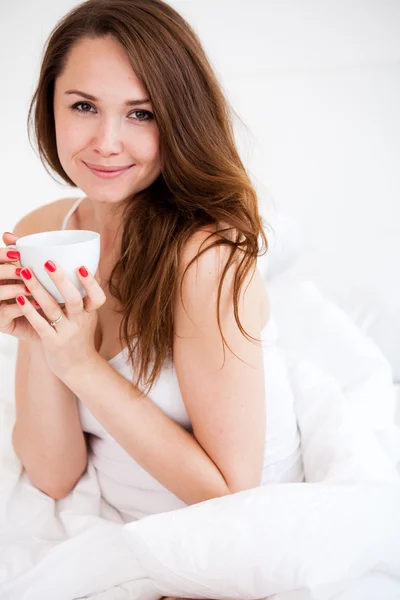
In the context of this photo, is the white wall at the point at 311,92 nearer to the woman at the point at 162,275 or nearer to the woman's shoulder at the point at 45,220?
the woman's shoulder at the point at 45,220

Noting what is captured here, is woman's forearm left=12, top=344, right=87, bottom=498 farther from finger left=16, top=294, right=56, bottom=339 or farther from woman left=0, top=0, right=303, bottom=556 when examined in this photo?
finger left=16, top=294, right=56, bottom=339

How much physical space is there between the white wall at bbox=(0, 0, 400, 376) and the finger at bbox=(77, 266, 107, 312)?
1093 mm

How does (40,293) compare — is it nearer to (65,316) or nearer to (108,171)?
(65,316)

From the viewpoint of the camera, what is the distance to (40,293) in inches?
30.9

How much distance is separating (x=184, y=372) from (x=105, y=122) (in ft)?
1.49

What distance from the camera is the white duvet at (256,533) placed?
82 centimetres

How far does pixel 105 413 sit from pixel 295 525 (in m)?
0.36

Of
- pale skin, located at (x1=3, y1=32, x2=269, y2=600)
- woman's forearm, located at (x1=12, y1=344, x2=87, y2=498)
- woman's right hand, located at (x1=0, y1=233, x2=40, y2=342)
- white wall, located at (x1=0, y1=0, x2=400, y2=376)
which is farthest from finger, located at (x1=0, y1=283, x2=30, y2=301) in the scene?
white wall, located at (x1=0, y1=0, x2=400, y2=376)

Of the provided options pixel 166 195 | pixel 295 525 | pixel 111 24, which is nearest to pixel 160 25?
pixel 111 24

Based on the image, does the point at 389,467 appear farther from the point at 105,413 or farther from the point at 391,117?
the point at 391,117

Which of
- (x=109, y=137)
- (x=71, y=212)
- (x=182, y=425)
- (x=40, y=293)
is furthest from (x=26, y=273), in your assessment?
(x=71, y=212)

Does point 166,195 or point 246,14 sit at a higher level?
point 246,14

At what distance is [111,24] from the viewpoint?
980mm

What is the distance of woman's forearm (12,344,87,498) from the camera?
1130mm
